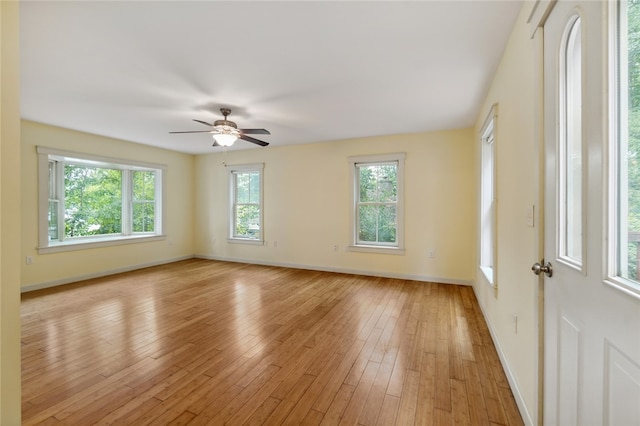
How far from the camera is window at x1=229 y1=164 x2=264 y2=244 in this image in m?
6.11

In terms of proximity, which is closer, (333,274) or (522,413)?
(522,413)

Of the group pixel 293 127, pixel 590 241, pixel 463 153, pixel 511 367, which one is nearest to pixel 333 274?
pixel 293 127

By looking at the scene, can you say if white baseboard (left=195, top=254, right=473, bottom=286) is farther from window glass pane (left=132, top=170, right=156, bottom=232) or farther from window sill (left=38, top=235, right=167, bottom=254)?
window glass pane (left=132, top=170, right=156, bottom=232)

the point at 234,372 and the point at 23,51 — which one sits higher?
the point at 23,51

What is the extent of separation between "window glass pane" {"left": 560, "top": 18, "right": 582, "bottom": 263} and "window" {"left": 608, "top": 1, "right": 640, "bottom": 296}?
244mm

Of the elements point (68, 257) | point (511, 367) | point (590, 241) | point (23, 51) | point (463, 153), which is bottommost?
point (511, 367)

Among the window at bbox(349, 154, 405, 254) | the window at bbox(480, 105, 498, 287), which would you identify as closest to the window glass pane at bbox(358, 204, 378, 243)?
the window at bbox(349, 154, 405, 254)

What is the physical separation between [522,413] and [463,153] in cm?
367

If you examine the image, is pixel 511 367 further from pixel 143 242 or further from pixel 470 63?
pixel 143 242

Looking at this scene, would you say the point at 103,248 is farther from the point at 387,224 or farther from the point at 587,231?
the point at 587,231

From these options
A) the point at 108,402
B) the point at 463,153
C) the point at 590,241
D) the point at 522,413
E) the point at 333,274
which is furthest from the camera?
the point at 333,274

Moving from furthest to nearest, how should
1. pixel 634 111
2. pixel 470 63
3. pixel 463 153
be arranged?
pixel 463 153 < pixel 470 63 < pixel 634 111

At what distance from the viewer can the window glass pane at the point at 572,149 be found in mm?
1091

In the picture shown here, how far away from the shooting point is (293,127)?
4387 millimetres
